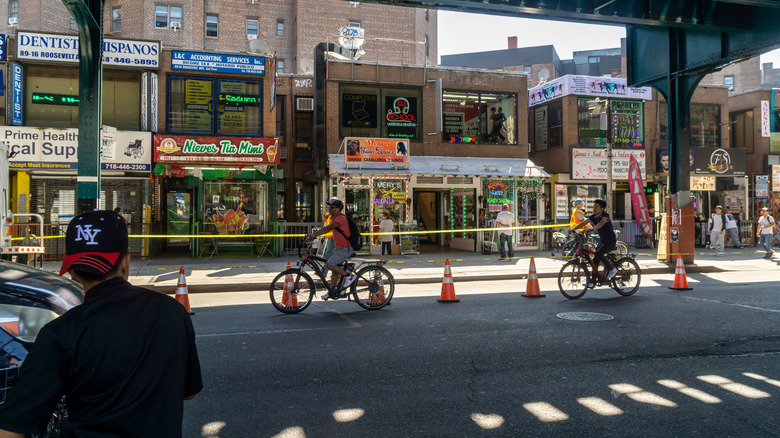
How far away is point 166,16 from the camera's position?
3778 centimetres

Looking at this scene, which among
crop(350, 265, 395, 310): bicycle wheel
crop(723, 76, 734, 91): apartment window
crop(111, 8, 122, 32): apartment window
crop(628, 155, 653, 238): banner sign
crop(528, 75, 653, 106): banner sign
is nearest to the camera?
crop(350, 265, 395, 310): bicycle wheel

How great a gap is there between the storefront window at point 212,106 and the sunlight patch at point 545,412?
17.9 m

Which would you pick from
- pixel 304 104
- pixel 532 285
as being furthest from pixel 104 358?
pixel 304 104

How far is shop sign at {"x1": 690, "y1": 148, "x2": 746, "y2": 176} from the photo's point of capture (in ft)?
88.3

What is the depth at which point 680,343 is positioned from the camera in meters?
7.15

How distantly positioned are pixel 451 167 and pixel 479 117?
130 inches

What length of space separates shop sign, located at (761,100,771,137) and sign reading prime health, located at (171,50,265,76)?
25.1 m

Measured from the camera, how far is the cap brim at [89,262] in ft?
6.93

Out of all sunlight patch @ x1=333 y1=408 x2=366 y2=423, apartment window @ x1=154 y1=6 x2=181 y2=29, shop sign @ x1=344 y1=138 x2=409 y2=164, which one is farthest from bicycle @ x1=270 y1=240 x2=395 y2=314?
apartment window @ x1=154 y1=6 x2=181 y2=29

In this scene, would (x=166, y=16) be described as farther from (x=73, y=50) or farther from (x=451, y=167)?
(x=451, y=167)

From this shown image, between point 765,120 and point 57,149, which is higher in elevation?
point 765,120

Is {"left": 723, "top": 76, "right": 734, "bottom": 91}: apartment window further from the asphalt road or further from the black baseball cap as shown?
the black baseball cap

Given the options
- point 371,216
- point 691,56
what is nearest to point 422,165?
point 371,216

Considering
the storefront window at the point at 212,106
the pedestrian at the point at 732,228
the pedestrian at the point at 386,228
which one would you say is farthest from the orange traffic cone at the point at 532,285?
the pedestrian at the point at 732,228
